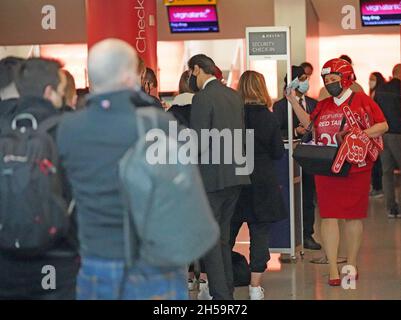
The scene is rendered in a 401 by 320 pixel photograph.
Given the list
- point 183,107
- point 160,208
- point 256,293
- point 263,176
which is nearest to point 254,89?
point 183,107

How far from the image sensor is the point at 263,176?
7465 millimetres

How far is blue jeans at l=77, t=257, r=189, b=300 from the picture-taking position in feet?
12.5

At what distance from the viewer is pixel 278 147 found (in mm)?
7383

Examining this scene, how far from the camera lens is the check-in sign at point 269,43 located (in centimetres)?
867

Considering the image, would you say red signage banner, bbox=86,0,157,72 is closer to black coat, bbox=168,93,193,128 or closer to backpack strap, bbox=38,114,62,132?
black coat, bbox=168,93,193,128

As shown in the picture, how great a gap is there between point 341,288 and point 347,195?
740 millimetres

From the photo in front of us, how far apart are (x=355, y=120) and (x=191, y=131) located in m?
1.72

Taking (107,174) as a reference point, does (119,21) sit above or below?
above

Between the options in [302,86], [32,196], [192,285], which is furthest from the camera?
[302,86]

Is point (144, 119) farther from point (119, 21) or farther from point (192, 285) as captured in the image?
point (119, 21)

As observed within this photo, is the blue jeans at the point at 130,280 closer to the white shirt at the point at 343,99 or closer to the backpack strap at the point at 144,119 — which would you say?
the backpack strap at the point at 144,119

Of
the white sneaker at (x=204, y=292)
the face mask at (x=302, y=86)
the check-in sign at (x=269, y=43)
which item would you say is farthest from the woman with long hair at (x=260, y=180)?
the face mask at (x=302, y=86)

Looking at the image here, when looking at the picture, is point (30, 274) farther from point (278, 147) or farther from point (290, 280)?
point (290, 280)

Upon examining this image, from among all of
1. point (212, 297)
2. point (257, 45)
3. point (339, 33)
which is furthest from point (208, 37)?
point (212, 297)
